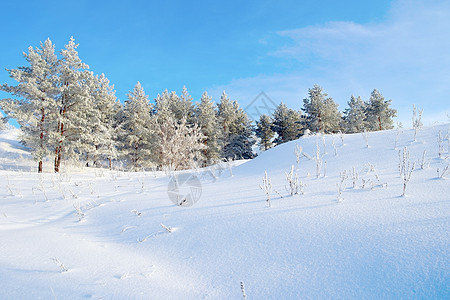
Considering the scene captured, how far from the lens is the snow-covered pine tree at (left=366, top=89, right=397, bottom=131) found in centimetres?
3083

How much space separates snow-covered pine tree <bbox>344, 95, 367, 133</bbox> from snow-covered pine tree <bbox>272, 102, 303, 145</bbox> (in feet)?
24.0

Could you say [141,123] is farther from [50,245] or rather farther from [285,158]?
[50,245]

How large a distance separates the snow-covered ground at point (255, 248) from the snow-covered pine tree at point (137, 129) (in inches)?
889

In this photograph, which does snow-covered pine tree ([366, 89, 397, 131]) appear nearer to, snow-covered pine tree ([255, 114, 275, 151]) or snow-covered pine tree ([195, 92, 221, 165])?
snow-covered pine tree ([255, 114, 275, 151])

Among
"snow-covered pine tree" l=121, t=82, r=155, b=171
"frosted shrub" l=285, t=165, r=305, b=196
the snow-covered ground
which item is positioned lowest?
the snow-covered ground

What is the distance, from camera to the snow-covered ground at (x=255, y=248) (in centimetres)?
128

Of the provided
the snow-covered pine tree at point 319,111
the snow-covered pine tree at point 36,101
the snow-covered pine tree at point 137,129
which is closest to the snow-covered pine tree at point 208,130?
the snow-covered pine tree at point 137,129

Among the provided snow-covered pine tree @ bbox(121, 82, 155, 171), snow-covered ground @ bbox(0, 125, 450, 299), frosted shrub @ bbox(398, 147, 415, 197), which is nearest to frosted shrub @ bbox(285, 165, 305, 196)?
snow-covered ground @ bbox(0, 125, 450, 299)

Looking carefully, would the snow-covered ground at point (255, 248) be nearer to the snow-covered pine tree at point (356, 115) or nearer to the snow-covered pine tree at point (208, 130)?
the snow-covered pine tree at point (208, 130)

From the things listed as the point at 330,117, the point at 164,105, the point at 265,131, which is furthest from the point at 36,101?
the point at 330,117

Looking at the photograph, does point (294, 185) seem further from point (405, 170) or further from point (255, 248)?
point (405, 170)

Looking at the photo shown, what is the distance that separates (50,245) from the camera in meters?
2.25

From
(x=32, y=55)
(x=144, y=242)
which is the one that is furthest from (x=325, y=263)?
(x=32, y=55)

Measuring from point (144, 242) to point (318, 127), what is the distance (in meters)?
31.6
